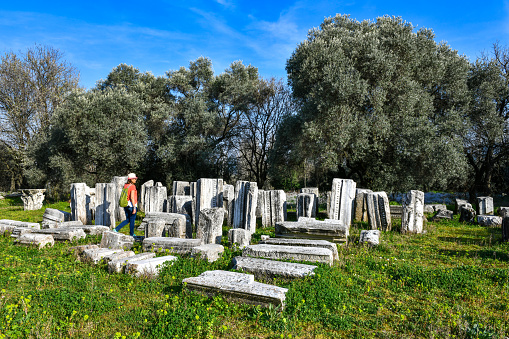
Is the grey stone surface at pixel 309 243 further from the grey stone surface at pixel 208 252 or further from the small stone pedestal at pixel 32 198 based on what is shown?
the small stone pedestal at pixel 32 198

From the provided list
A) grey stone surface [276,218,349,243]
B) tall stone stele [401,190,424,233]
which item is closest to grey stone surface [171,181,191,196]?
grey stone surface [276,218,349,243]

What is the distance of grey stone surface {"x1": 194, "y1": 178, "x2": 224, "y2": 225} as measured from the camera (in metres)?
11.9

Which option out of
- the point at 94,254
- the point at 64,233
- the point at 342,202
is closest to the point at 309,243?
the point at 342,202

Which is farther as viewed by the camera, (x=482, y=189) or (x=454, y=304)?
(x=482, y=189)

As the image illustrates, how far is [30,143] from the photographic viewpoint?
2636 cm

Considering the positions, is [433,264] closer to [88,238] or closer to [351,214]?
[351,214]

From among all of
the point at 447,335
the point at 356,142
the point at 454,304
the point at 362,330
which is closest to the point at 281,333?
the point at 362,330

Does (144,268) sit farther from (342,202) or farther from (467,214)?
(467,214)

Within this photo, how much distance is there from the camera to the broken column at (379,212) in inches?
438

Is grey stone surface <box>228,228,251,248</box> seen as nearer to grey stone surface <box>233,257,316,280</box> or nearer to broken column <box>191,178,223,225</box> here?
grey stone surface <box>233,257,316,280</box>

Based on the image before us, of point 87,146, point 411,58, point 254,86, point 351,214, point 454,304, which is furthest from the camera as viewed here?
point 254,86

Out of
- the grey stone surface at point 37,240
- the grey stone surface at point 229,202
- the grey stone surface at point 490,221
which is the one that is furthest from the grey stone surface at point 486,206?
the grey stone surface at point 37,240

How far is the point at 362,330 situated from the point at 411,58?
17516 mm

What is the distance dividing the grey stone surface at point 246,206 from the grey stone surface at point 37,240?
5556 millimetres
